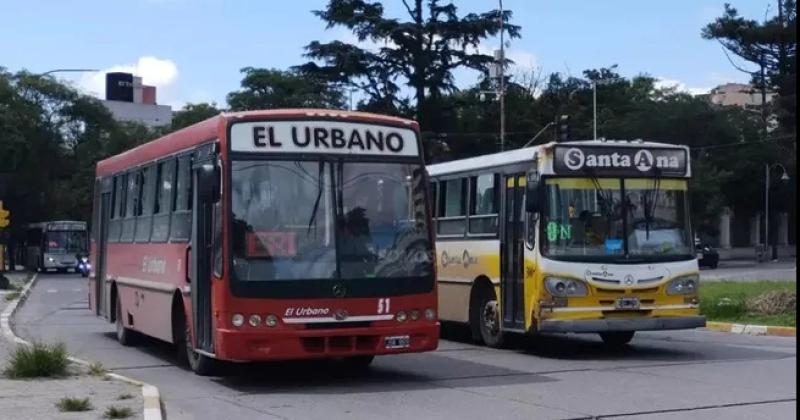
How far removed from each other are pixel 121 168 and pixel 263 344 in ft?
24.4

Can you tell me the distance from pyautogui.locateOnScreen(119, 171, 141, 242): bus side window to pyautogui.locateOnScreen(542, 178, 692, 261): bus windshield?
20.3 feet

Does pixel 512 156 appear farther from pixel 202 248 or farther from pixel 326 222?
pixel 202 248

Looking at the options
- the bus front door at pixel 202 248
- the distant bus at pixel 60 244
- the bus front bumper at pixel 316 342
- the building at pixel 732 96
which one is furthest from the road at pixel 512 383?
the building at pixel 732 96

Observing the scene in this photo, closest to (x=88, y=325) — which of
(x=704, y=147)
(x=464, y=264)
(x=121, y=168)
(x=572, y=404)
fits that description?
(x=121, y=168)

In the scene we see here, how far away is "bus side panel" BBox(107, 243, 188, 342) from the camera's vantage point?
14625 millimetres

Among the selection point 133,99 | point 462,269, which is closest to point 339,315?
point 462,269

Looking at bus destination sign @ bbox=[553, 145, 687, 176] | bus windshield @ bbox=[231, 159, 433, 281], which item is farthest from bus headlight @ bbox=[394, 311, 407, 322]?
bus destination sign @ bbox=[553, 145, 687, 176]

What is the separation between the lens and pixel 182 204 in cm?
1444

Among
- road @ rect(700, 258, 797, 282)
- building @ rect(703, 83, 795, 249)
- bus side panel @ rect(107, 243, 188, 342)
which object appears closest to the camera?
bus side panel @ rect(107, 243, 188, 342)

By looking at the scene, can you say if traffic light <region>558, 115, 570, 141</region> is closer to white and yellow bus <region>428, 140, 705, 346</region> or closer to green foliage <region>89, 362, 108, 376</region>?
white and yellow bus <region>428, 140, 705, 346</region>

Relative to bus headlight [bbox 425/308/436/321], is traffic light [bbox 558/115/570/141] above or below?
above

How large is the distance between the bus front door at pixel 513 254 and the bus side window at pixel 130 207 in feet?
17.9

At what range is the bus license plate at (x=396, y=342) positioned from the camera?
1275cm

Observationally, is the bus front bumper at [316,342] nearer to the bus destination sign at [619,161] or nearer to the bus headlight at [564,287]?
the bus headlight at [564,287]
